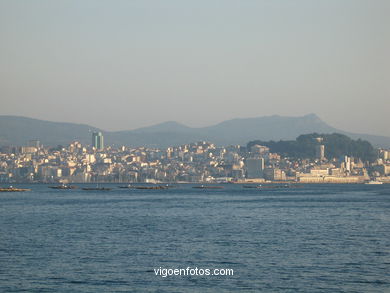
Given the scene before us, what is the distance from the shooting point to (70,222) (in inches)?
2486

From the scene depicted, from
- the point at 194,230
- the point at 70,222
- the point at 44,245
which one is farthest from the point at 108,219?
the point at 44,245

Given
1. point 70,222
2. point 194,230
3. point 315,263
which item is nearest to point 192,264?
point 315,263

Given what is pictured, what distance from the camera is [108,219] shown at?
67000mm

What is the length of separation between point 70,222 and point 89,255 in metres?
23.5

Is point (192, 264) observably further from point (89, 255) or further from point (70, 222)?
point (70, 222)

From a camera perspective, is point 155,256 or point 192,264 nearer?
point 192,264

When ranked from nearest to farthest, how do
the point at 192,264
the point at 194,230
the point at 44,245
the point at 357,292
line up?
the point at 357,292 → the point at 192,264 → the point at 44,245 → the point at 194,230

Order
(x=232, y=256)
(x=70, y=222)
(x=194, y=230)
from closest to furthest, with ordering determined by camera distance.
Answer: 1. (x=232, y=256)
2. (x=194, y=230)
3. (x=70, y=222)

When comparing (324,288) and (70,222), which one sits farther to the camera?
(70,222)

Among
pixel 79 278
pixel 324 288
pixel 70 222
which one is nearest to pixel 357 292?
pixel 324 288

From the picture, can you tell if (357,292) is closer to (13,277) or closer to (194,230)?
(13,277)

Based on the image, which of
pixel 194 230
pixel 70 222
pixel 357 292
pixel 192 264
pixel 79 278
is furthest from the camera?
pixel 70 222

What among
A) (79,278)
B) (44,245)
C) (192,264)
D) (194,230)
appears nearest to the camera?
(79,278)

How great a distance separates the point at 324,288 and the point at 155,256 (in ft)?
37.4
